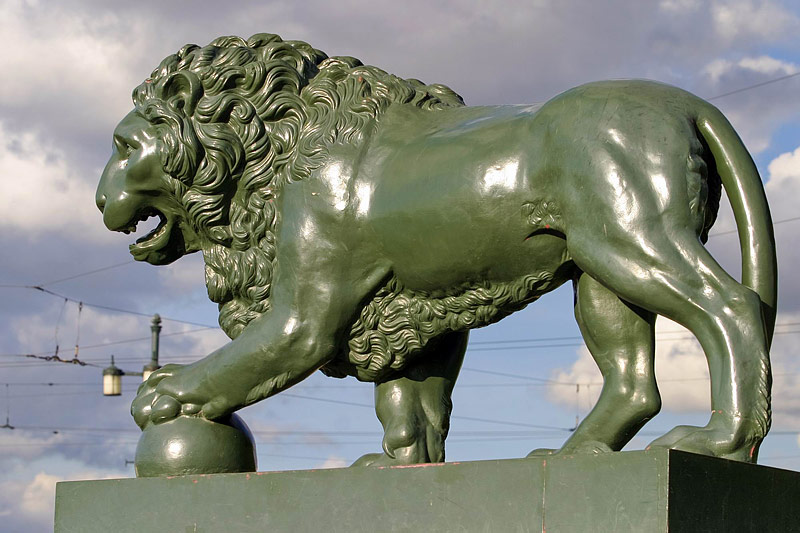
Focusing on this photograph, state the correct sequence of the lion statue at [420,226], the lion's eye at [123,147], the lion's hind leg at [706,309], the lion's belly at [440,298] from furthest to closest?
1. the lion's eye at [123,147]
2. the lion's belly at [440,298]
3. the lion statue at [420,226]
4. the lion's hind leg at [706,309]

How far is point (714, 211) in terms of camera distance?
438 centimetres

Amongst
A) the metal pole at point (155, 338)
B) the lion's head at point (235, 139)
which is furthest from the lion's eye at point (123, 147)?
the metal pole at point (155, 338)

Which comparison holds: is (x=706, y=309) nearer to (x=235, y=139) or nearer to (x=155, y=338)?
(x=235, y=139)

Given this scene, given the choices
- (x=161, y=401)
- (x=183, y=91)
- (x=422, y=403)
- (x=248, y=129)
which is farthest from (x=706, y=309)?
(x=183, y=91)

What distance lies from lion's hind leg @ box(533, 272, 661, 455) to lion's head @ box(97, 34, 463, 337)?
44.8 inches

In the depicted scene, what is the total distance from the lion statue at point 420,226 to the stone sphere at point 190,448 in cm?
7

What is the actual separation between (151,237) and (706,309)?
2543 mm

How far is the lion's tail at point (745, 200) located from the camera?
4.21 m

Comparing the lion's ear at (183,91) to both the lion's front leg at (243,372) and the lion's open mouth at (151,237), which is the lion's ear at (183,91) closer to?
the lion's open mouth at (151,237)

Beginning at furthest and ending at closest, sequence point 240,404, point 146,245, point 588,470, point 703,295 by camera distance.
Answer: point 146,245 < point 240,404 < point 703,295 < point 588,470

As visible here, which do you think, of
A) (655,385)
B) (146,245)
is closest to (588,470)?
(655,385)

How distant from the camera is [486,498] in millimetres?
4008

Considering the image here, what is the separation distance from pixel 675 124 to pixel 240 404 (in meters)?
2.06

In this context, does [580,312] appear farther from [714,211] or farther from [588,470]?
[588,470]
